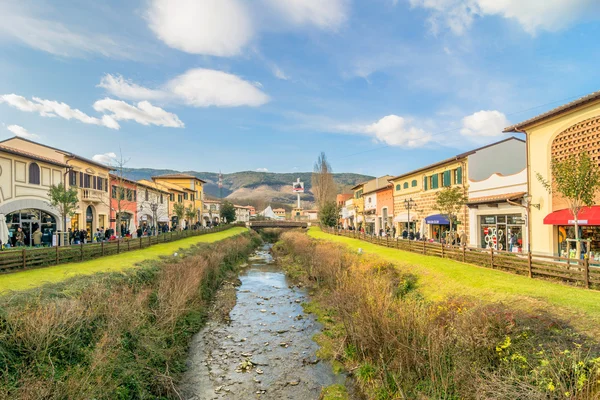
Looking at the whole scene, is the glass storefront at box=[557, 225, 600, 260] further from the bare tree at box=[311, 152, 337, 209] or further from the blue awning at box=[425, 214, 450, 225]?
→ the bare tree at box=[311, 152, 337, 209]

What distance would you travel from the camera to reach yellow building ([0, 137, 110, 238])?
1110 inches

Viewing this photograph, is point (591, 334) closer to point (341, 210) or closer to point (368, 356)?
point (368, 356)

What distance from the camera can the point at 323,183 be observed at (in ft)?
210

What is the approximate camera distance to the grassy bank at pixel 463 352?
5.37 meters

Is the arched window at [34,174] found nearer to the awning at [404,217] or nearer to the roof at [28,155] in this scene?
the roof at [28,155]

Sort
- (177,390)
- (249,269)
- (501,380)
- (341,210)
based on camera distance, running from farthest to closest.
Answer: (341,210) → (249,269) → (177,390) → (501,380)

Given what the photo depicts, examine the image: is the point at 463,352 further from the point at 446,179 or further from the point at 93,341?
the point at 446,179

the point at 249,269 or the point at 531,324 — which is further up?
the point at 531,324

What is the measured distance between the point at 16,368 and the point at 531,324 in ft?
34.0

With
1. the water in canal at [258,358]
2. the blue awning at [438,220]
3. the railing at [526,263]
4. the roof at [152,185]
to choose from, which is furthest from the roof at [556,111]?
the roof at [152,185]

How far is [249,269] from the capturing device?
104 feet

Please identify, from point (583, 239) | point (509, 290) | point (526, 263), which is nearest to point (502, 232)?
point (583, 239)

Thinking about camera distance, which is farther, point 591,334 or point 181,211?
point 181,211

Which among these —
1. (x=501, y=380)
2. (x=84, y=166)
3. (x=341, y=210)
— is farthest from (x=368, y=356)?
→ (x=341, y=210)
